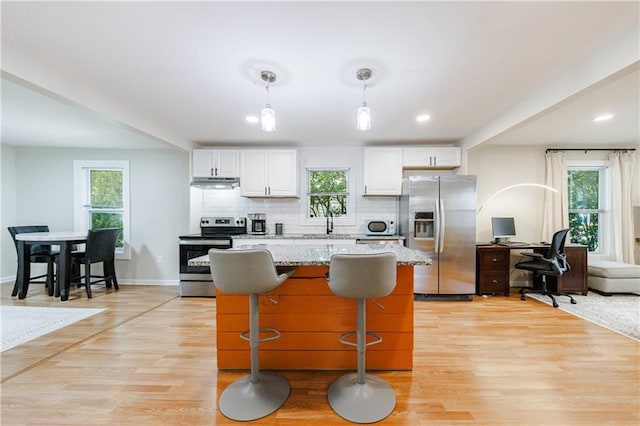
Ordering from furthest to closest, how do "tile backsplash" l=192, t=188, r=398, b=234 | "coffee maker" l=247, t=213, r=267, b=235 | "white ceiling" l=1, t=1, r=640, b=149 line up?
"tile backsplash" l=192, t=188, r=398, b=234 → "coffee maker" l=247, t=213, r=267, b=235 → "white ceiling" l=1, t=1, r=640, b=149

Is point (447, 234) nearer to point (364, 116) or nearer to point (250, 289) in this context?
point (364, 116)

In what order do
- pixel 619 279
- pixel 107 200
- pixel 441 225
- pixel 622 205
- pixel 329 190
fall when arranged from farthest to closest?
→ pixel 107 200, pixel 329 190, pixel 622 205, pixel 619 279, pixel 441 225

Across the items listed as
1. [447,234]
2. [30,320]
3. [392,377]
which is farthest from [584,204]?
[30,320]

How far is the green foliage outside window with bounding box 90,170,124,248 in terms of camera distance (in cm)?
486

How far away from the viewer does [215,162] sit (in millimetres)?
4371

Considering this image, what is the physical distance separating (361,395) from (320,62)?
2.35m

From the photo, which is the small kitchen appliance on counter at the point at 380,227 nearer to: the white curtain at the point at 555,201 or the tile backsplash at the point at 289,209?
the tile backsplash at the point at 289,209

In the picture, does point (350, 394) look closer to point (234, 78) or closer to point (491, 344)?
point (491, 344)

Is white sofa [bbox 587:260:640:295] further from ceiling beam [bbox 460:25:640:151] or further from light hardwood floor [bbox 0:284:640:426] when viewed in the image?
ceiling beam [bbox 460:25:640:151]

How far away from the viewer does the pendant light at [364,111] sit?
1.99 m

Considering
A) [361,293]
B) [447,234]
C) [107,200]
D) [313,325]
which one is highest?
[107,200]

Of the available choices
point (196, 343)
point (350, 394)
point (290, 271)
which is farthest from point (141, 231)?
point (350, 394)

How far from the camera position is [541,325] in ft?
9.80

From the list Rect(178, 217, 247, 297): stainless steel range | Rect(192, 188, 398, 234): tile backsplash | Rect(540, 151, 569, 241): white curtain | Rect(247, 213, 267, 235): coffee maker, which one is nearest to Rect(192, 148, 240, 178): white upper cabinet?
Rect(192, 188, 398, 234): tile backsplash
